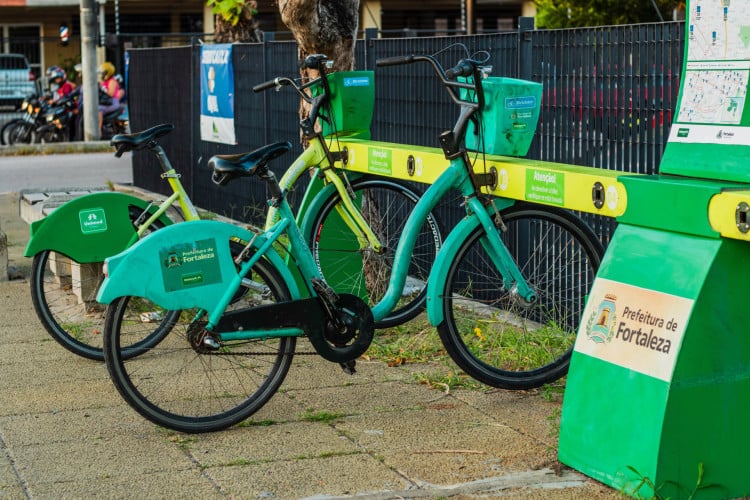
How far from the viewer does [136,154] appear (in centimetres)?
1401

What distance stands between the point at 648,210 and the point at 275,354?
1741 millimetres

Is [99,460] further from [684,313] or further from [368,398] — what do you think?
[684,313]

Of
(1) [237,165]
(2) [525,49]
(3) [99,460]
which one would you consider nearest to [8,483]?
(3) [99,460]

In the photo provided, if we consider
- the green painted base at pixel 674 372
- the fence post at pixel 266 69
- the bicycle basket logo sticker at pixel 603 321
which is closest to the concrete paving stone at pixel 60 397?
the bicycle basket logo sticker at pixel 603 321

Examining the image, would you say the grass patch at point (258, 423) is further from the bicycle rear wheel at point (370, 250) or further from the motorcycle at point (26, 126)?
the motorcycle at point (26, 126)

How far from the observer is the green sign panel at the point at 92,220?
641cm

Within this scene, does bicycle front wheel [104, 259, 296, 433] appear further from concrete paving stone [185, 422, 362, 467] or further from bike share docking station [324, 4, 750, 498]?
bike share docking station [324, 4, 750, 498]

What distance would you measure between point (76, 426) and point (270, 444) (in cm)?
89

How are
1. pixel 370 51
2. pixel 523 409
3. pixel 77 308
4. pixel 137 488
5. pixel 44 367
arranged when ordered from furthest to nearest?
pixel 370 51 → pixel 77 308 → pixel 44 367 → pixel 523 409 → pixel 137 488

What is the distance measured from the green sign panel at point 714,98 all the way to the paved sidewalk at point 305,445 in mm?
1196

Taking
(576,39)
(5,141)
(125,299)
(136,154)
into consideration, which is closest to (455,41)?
Result: (576,39)

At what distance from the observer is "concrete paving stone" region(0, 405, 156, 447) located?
5016 millimetres

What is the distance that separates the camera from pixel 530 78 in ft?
23.3

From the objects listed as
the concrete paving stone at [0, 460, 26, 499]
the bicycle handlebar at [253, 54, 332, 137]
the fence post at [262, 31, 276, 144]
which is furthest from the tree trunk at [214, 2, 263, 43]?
the concrete paving stone at [0, 460, 26, 499]
